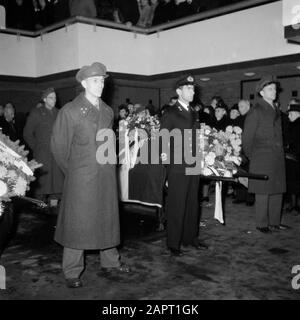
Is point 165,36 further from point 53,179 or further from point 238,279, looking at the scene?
point 238,279

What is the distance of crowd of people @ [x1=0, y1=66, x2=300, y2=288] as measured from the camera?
3619 millimetres

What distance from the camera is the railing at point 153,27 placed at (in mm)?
8652

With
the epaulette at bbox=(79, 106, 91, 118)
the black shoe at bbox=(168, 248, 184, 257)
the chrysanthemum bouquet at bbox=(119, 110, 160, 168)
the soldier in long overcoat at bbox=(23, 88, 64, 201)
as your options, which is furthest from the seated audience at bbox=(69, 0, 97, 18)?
the black shoe at bbox=(168, 248, 184, 257)

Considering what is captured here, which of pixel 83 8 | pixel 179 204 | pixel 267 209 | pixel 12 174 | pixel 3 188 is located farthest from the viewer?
pixel 83 8

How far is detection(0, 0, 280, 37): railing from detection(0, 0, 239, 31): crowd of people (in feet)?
0.79

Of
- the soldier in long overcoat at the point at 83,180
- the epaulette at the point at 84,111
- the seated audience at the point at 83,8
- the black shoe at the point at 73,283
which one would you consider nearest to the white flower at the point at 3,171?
the soldier in long overcoat at the point at 83,180

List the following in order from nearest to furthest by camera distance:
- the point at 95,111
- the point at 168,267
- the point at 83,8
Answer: the point at 95,111, the point at 168,267, the point at 83,8

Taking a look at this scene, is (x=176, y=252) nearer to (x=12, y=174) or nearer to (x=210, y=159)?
(x=210, y=159)

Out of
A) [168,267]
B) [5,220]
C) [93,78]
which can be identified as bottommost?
[168,267]

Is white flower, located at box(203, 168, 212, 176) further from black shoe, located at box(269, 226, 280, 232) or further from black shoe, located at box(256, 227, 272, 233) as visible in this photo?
black shoe, located at box(269, 226, 280, 232)

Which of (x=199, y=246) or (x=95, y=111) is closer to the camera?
(x=95, y=111)

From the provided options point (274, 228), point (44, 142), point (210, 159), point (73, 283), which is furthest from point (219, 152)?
point (44, 142)

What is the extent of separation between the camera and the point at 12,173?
3451 mm

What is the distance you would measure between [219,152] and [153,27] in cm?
641
